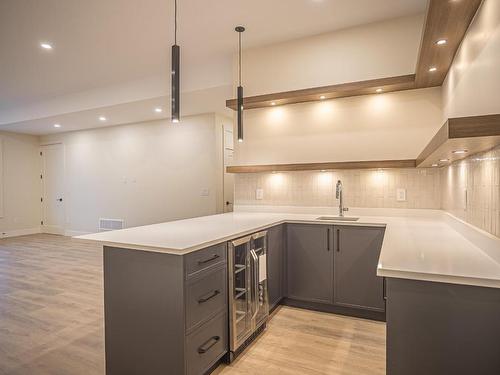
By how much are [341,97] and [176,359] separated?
9.99 ft

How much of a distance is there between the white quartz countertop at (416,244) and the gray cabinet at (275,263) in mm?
152

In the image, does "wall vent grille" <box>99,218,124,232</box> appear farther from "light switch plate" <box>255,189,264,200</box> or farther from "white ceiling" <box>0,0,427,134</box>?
"light switch plate" <box>255,189,264,200</box>

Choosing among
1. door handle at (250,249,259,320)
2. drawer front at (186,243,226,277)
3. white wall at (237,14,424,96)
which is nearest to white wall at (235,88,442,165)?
white wall at (237,14,424,96)

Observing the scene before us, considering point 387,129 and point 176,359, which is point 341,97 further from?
point 176,359

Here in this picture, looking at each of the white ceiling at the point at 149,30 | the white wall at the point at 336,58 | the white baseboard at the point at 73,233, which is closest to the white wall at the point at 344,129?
the white wall at the point at 336,58

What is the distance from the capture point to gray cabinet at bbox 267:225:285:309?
9.66 feet

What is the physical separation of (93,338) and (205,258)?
58.4 inches

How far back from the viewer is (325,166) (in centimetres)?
349

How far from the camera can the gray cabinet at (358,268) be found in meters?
2.90

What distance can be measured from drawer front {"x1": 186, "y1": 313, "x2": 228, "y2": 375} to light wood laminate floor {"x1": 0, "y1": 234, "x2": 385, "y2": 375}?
0.59 feet

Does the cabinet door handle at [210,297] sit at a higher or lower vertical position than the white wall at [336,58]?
lower

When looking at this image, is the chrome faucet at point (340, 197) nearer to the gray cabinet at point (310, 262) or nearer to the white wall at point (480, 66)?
the gray cabinet at point (310, 262)

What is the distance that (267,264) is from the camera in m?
2.88

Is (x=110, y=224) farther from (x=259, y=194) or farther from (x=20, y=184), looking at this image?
(x=259, y=194)
